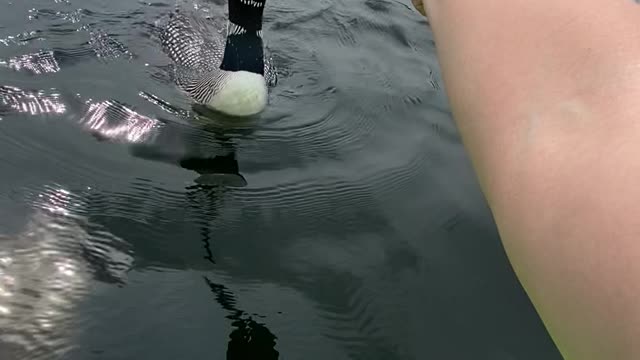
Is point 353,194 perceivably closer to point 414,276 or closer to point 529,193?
point 414,276

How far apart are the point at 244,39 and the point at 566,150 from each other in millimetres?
2596

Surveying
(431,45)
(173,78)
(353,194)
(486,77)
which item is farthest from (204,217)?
(431,45)

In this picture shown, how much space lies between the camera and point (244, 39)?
322 centimetres

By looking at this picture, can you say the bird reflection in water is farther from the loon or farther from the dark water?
the loon

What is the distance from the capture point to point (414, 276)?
84.4 inches

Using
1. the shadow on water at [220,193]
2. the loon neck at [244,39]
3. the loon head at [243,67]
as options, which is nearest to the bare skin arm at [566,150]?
the shadow on water at [220,193]

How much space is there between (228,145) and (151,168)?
39cm

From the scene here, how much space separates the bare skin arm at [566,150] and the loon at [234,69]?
2.14 m

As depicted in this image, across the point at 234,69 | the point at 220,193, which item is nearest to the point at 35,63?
the point at 234,69

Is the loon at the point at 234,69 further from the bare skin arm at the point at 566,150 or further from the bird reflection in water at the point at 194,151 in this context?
the bare skin arm at the point at 566,150

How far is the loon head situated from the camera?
3.04 meters

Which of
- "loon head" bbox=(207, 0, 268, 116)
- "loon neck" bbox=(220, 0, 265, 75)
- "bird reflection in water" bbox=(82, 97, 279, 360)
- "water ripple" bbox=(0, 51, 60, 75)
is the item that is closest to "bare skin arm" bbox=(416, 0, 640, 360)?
"bird reflection in water" bbox=(82, 97, 279, 360)

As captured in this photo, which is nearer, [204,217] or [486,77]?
[486,77]

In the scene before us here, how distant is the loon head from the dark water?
91 mm
